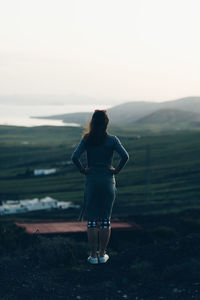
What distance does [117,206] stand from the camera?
146 ft

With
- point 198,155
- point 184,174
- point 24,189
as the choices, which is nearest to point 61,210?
point 24,189

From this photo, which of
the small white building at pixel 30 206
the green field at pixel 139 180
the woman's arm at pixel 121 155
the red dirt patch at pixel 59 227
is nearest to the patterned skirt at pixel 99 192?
the woman's arm at pixel 121 155

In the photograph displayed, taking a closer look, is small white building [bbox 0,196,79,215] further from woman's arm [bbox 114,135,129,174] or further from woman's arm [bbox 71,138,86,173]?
woman's arm [bbox 114,135,129,174]

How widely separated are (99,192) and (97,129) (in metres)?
1.19

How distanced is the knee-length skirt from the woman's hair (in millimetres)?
520

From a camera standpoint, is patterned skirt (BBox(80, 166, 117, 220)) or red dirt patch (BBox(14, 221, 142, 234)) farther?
red dirt patch (BBox(14, 221, 142, 234))

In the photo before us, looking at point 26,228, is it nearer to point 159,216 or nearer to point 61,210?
point 159,216

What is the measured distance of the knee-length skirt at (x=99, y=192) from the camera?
339 inches

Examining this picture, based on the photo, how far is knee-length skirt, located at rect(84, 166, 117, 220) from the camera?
861 centimetres

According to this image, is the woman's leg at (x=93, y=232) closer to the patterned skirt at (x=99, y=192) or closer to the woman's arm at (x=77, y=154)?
the patterned skirt at (x=99, y=192)

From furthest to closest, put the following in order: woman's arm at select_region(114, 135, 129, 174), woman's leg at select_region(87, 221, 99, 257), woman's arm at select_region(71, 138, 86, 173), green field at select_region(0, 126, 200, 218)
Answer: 1. green field at select_region(0, 126, 200, 218)
2. woman's leg at select_region(87, 221, 99, 257)
3. woman's arm at select_region(114, 135, 129, 174)
4. woman's arm at select_region(71, 138, 86, 173)

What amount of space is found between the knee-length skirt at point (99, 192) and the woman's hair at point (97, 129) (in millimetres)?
520

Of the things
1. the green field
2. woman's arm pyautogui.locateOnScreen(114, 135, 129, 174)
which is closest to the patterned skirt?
woman's arm pyautogui.locateOnScreen(114, 135, 129, 174)

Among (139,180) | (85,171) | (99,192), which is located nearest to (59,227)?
(99,192)
